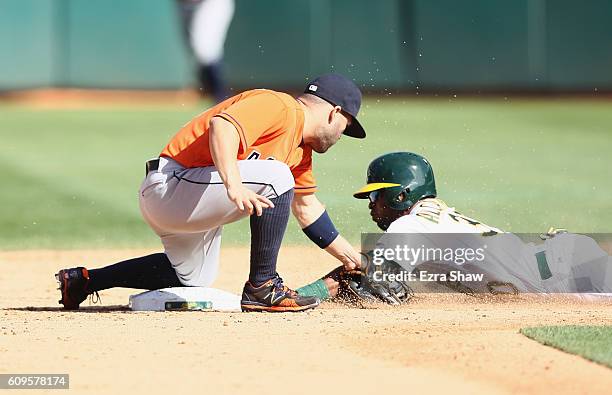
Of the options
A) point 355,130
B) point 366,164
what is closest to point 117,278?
point 355,130

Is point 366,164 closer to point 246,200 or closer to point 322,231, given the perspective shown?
point 322,231

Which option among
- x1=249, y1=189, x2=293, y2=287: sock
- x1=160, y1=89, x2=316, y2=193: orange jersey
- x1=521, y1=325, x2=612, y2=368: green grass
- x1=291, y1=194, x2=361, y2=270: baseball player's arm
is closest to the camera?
x1=521, y1=325, x2=612, y2=368: green grass

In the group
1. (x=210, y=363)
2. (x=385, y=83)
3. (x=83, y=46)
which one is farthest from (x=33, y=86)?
(x=210, y=363)

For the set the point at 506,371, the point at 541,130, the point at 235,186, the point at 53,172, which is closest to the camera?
the point at 506,371

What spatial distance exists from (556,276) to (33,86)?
1392 cm

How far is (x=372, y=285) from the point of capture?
586cm

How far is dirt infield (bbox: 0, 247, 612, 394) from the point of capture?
4.10 metres

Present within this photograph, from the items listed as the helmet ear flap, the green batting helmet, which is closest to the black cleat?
the green batting helmet

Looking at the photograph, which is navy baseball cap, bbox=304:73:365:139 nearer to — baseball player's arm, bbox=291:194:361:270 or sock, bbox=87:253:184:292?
baseball player's arm, bbox=291:194:361:270

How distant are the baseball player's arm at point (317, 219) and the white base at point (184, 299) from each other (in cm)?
54

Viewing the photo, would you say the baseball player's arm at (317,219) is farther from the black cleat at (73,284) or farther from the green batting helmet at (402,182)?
the black cleat at (73,284)

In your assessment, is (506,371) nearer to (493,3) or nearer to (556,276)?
(556,276)

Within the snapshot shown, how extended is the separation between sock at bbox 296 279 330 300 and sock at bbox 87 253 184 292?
604 millimetres

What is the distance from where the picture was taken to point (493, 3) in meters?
18.3
